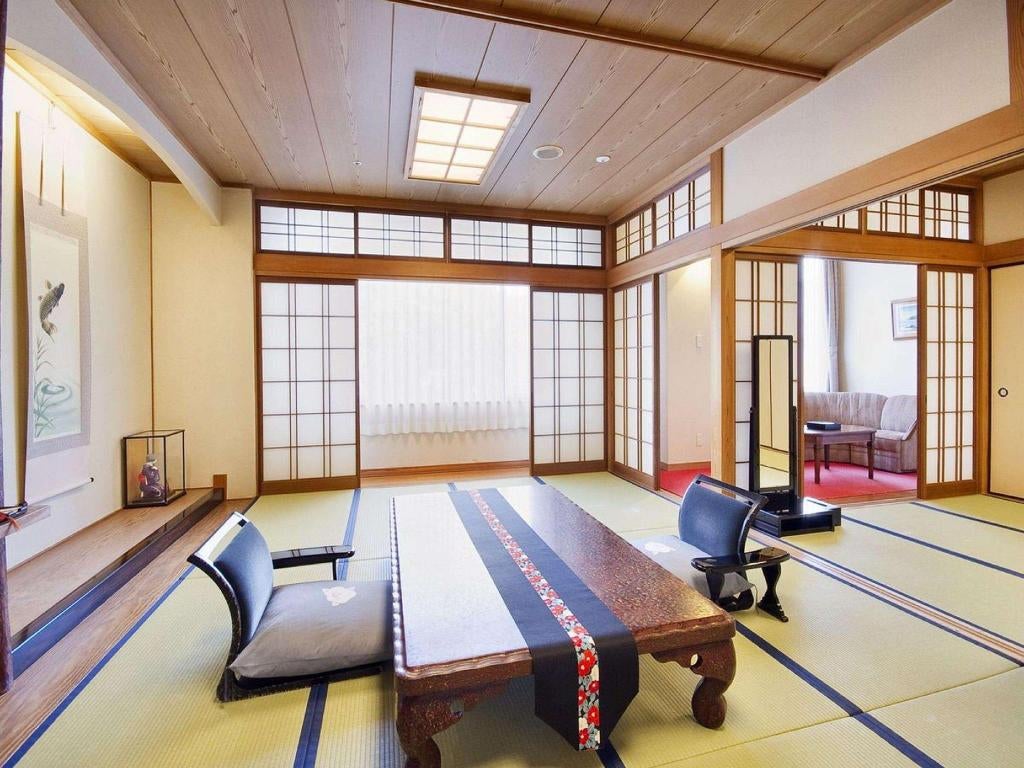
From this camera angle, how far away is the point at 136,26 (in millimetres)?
2406

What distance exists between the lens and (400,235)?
509 centimetres

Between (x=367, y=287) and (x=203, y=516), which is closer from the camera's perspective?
(x=203, y=516)

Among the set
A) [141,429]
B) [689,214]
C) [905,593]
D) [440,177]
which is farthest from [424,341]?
[905,593]

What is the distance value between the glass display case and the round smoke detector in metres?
3.73

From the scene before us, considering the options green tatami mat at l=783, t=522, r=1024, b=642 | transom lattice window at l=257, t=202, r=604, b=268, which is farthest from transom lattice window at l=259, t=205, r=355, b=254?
green tatami mat at l=783, t=522, r=1024, b=642

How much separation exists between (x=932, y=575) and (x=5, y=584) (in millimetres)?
4360

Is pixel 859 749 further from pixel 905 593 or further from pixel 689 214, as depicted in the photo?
pixel 689 214

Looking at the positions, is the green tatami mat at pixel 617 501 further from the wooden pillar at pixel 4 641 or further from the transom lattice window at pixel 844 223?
the wooden pillar at pixel 4 641

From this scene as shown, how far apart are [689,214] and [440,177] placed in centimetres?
217

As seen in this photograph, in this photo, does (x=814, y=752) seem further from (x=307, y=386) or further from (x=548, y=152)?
(x=307, y=386)

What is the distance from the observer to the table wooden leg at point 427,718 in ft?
4.41

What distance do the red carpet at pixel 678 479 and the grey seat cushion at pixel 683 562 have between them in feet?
7.56

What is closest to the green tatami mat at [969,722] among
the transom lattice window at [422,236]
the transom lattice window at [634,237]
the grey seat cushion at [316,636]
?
the grey seat cushion at [316,636]

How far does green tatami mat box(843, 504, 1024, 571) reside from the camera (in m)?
3.09
